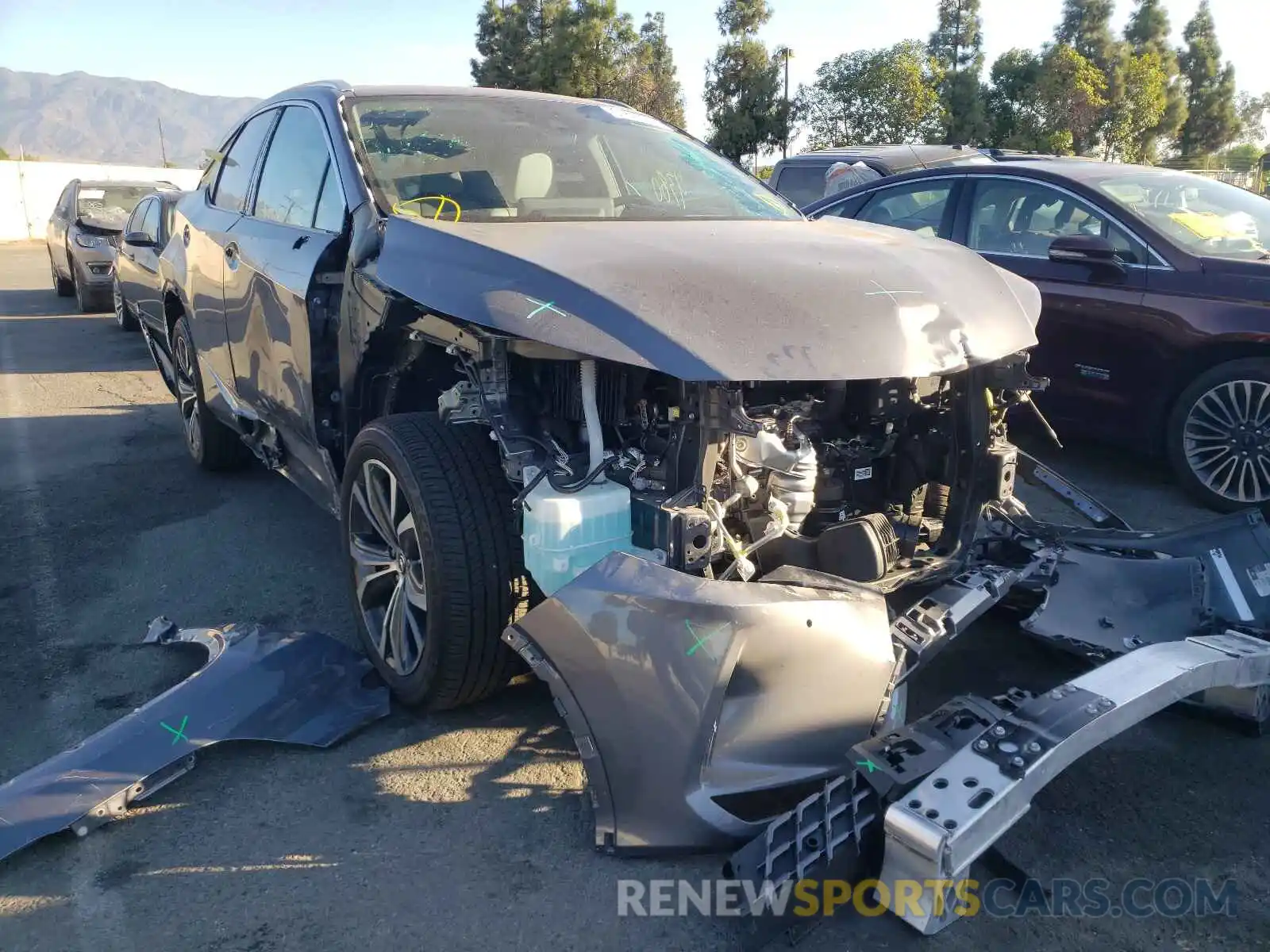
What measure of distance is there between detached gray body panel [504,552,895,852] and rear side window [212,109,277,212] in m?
3.29

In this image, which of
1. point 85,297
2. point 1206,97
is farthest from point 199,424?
point 1206,97

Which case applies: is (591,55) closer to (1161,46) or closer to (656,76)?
(656,76)

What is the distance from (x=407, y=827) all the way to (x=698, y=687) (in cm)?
97

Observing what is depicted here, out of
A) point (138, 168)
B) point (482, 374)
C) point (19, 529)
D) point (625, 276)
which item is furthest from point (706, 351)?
point (138, 168)

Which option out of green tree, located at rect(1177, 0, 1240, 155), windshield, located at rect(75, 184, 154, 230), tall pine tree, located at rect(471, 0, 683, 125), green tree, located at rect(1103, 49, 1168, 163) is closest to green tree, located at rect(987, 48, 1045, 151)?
green tree, located at rect(1103, 49, 1168, 163)

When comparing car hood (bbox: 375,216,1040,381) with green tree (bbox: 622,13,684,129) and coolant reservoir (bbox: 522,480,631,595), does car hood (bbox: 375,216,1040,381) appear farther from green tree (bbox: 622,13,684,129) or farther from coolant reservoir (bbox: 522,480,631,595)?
green tree (bbox: 622,13,684,129)

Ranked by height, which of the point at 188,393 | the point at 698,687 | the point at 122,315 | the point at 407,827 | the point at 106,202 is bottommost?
the point at 407,827

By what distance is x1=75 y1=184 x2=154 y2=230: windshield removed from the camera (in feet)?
43.4

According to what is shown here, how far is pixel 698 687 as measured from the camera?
224 centimetres

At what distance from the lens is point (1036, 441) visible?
631 cm

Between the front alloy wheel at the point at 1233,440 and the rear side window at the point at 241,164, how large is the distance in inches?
189

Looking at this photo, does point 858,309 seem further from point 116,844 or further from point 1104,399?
point 1104,399

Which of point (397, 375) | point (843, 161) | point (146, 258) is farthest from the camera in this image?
point (843, 161)

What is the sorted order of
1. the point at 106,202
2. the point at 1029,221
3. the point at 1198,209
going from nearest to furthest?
the point at 1198,209, the point at 1029,221, the point at 106,202
